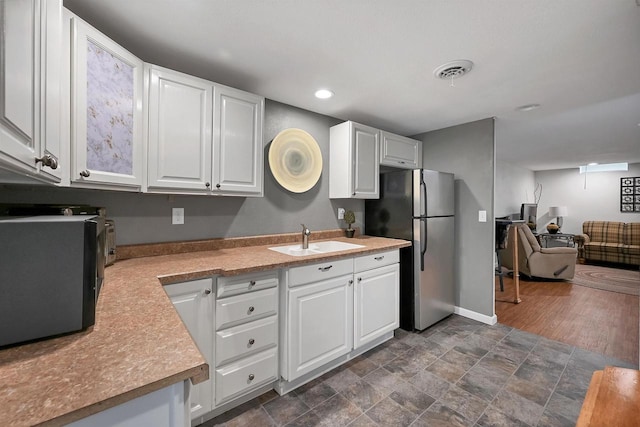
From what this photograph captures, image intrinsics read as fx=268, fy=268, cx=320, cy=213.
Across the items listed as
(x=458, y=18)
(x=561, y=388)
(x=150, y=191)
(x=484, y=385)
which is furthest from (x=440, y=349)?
(x=150, y=191)

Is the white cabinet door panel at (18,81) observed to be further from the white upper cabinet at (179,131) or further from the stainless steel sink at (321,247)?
the stainless steel sink at (321,247)

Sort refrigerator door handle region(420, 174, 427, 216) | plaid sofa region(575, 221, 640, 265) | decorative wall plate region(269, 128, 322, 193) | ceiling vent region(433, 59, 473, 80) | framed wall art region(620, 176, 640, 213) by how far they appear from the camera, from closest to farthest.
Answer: ceiling vent region(433, 59, 473, 80) → decorative wall plate region(269, 128, 322, 193) → refrigerator door handle region(420, 174, 427, 216) → plaid sofa region(575, 221, 640, 265) → framed wall art region(620, 176, 640, 213)

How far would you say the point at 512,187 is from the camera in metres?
6.62

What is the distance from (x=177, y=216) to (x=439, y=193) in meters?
2.47

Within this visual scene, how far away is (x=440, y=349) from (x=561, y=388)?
80cm

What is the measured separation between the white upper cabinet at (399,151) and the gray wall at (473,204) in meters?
0.29

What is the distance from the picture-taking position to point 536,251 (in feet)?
15.0

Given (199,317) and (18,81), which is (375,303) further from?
(18,81)

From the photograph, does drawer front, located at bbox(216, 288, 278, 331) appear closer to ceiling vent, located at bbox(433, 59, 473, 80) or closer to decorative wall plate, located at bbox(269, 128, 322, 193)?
decorative wall plate, located at bbox(269, 128, 322, 193)

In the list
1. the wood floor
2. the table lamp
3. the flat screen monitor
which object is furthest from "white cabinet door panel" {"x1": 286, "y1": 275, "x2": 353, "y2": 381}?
the table lamp

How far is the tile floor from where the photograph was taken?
1.62 metres

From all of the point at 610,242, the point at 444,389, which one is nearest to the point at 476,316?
the point at 444,389

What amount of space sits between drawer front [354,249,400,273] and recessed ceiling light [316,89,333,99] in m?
1.39

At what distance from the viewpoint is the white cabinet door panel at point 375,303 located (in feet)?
7.22
